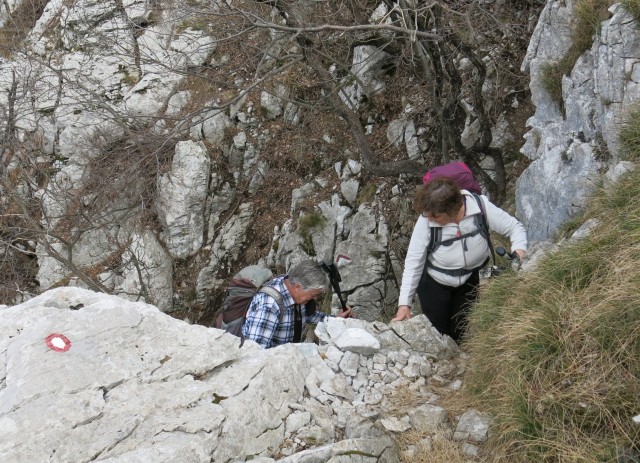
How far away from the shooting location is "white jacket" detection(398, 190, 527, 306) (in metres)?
4.14

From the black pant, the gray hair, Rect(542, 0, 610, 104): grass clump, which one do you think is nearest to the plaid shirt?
the gray hair

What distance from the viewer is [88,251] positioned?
11.5 metres

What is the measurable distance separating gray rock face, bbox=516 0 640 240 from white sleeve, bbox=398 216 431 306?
1.73m

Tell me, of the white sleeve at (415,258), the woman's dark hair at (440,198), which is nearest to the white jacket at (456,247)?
the white sleeve at (415,258)

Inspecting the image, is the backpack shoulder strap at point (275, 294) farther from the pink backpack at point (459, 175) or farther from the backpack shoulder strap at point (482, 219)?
the backpack shoulder strap at point (482, 219)

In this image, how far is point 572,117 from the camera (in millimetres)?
5488

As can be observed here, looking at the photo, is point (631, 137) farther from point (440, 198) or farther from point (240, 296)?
point (240, 296)

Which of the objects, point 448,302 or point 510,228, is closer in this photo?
point 510,228

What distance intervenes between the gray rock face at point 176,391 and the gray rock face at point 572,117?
236cm

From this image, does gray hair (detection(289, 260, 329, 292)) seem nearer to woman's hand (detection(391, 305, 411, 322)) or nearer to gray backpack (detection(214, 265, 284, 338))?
gray backpack (detection(214, 265, 284, 338))

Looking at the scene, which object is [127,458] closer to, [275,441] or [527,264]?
[275,441]

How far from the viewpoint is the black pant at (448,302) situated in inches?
174

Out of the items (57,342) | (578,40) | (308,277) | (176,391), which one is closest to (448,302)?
(308,277)

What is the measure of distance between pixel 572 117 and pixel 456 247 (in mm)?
2359
